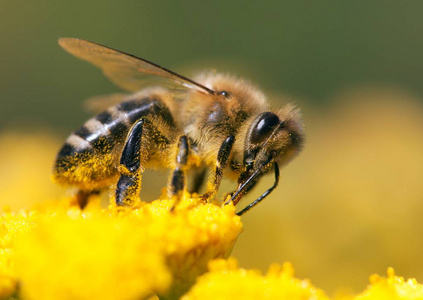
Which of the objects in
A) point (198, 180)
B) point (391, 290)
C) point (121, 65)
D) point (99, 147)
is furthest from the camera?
point (121, 65)

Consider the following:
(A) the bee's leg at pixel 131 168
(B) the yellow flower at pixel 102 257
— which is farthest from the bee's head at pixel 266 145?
(B) the yellow flower at pixel 102 257

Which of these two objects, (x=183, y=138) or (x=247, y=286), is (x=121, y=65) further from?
(x=247, y=286)

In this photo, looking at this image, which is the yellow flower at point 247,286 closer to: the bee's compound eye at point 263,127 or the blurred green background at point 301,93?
the bee's compound eye at point 263,127

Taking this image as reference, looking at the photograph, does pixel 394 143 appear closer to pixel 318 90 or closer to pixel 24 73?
pixel 318 90

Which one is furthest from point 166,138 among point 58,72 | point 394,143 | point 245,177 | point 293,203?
point 58,72

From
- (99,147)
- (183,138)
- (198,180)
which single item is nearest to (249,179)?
(183,138)
